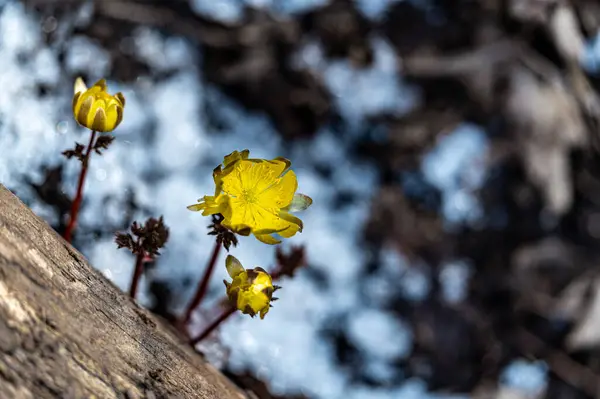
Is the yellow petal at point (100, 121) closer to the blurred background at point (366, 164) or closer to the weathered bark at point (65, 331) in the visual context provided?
the weathered bark at point (65, 331)

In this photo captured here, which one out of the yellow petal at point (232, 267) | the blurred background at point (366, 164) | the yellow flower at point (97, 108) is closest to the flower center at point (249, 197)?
the yellow petal at point (232, 267)

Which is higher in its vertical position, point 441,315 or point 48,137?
point 441,315

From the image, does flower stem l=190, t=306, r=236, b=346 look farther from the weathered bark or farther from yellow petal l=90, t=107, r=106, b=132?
yellow petal l=90, t=107, r=106, b=132

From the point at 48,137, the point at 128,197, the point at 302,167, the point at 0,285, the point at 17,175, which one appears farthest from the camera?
the point at 302,167

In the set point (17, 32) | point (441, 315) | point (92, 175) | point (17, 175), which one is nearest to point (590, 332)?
point (441, 315)

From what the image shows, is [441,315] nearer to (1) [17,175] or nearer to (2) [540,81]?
(2) [540,81]

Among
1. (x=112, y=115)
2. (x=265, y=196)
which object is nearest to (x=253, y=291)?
Result: (x=265, y=196)

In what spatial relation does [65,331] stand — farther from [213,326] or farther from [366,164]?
[366,164]
